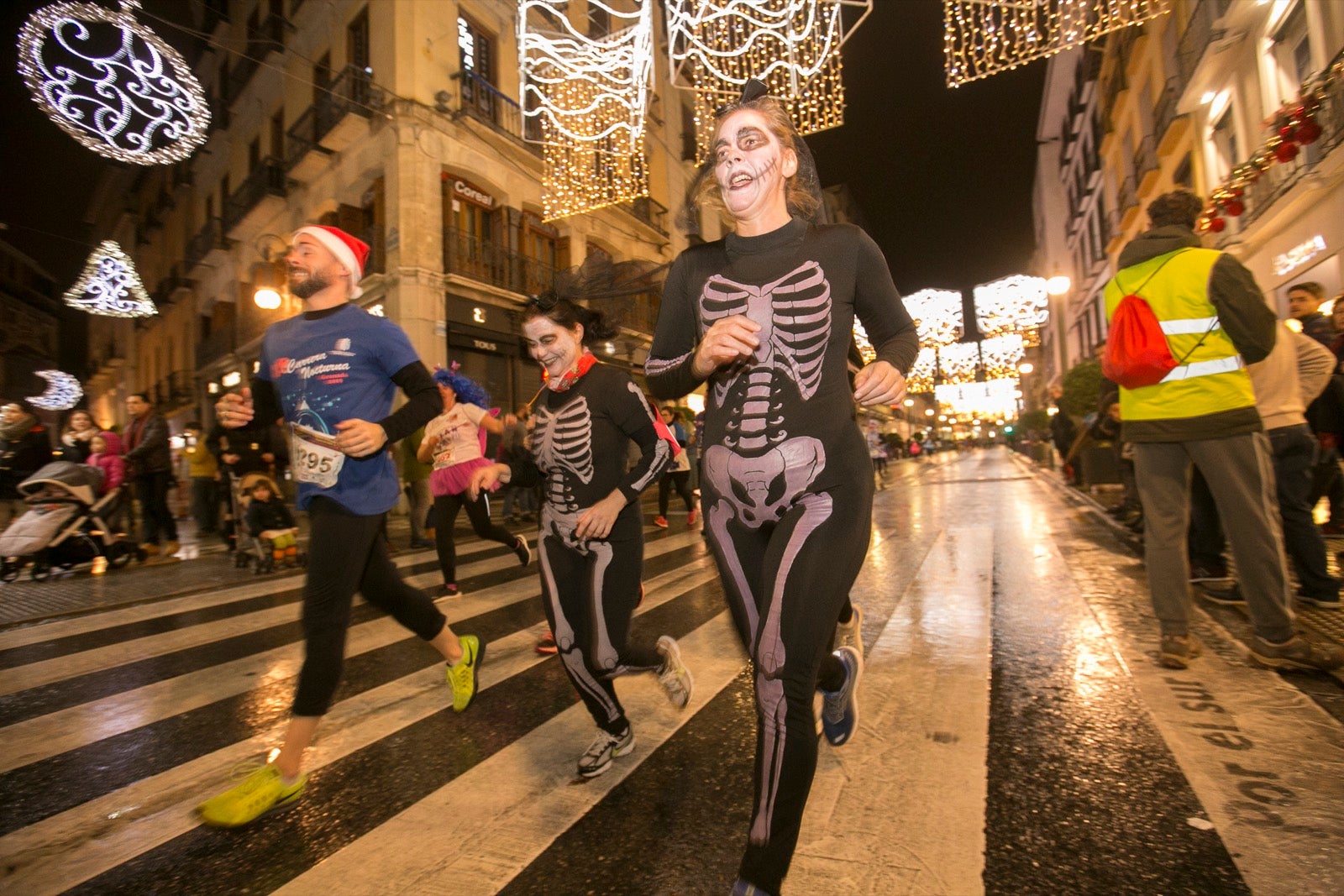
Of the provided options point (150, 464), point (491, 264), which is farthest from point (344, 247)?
point (491, 264)

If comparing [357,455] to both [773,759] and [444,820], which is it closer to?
[444,820]

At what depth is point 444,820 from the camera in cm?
209

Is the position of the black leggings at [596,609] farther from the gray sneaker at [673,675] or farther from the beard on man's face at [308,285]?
the beard on man's face at [308,285]

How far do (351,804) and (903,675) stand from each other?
2449mm

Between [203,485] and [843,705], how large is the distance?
12.4m

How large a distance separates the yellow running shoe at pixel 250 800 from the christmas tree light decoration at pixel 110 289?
1524 centimetres

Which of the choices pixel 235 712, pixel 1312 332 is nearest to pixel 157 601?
pixel 235 712

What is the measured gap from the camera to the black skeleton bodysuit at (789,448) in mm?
1625

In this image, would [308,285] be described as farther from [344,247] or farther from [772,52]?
[772,52]

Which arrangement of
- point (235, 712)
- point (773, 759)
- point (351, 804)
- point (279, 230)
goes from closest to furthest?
point (773, 759), point (351, 804), point (235, 712), point (279, 230)

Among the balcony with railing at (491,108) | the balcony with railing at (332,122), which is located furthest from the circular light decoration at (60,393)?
the balcony with railing at (491,108)

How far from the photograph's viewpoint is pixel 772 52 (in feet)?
27.1

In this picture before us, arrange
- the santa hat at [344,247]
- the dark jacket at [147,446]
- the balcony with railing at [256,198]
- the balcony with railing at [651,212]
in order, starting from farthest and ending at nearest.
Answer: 1. the balcony with railing at [651,212]
2. the balcony with railing at [256,198]
3. the dark jacket at [147,446]
4. the santa hat at [344,247]

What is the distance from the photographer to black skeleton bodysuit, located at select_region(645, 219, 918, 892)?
162cm
